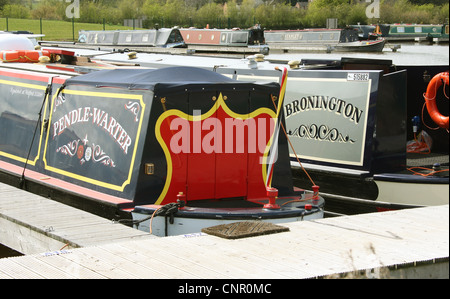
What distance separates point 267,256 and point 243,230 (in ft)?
2.66

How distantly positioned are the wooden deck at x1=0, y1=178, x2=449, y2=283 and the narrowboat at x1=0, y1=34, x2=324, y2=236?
1138 millimetres

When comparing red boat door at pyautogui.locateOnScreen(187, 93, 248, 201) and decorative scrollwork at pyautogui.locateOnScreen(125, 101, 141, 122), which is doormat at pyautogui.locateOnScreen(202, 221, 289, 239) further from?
decorative scrollwork at pyautogui.locateOnScreen(125, 101, 141, 122)

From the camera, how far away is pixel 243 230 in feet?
23.3

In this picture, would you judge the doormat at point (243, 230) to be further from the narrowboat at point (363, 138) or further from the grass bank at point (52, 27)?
the grass bank at point (52, 27)

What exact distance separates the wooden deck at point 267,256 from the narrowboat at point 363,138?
10.6 feet

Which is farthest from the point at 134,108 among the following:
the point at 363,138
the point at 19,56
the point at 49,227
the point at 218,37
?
the point at 218,37

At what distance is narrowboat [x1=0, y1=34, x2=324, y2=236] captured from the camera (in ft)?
27.8

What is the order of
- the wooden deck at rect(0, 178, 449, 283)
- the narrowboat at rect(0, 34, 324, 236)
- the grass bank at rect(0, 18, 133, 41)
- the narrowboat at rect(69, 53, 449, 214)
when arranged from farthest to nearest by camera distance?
1. the grass bank at rect(0, 18, 133, 41)
2. the narrowboat at rect(69, 53, 449, 214)
3. the narrowboat at rect(0, 34, 324, 236)
4. the wooden deck at rect(0, 178, 449, 283)

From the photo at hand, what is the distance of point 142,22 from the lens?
186ft

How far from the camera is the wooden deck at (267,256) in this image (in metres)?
5.88

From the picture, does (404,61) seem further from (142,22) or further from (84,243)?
(84,243)

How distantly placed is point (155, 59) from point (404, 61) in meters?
20.8

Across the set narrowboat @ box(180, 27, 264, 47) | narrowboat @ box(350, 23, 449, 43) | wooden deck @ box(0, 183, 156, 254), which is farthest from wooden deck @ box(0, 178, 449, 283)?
narrowboat @ box(350, 23, 449, 43)

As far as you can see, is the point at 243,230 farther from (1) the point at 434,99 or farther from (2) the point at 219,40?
(2) the point at 219,40
